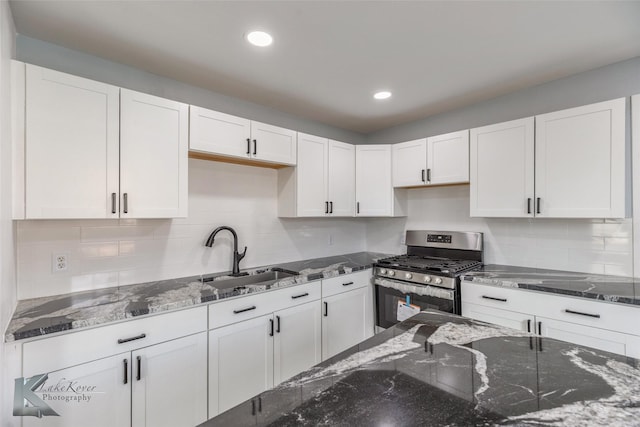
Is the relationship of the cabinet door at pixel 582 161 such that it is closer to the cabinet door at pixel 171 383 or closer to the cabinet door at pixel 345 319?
the cabinet door at pixel 345 319

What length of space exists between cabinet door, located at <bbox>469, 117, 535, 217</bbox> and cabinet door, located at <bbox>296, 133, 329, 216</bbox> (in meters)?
1.35

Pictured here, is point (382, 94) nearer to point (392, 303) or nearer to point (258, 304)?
point (392, 303)

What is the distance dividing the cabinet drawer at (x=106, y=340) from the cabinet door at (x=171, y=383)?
59mm

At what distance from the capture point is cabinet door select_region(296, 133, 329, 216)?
2.85 metres

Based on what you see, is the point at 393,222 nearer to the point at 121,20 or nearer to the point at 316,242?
the point at 316,242

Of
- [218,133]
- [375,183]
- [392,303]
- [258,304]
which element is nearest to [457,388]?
[258,304]

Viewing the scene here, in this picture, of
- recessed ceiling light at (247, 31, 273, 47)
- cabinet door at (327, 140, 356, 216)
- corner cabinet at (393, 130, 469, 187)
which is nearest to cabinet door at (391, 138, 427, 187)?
corner cabinet at (393, 130, 469, 187)

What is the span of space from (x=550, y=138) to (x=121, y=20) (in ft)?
9.62

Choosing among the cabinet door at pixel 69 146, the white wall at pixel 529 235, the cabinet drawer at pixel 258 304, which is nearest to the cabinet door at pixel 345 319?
the cabinet drawer at pixel 258 304

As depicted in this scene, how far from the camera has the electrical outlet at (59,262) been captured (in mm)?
1866

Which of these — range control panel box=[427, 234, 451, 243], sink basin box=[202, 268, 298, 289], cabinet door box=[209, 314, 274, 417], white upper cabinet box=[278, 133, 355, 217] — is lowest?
cabinet door box=[209, 314, 274, 417]

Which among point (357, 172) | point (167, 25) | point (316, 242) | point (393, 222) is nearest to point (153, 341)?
point (167, 25)

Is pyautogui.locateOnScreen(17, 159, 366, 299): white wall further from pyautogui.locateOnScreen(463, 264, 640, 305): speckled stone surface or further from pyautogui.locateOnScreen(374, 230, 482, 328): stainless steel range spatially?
pyautogui.locateOnScreen(463, 264, 640, 305): speckled stone surface

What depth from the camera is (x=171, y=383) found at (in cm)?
173
